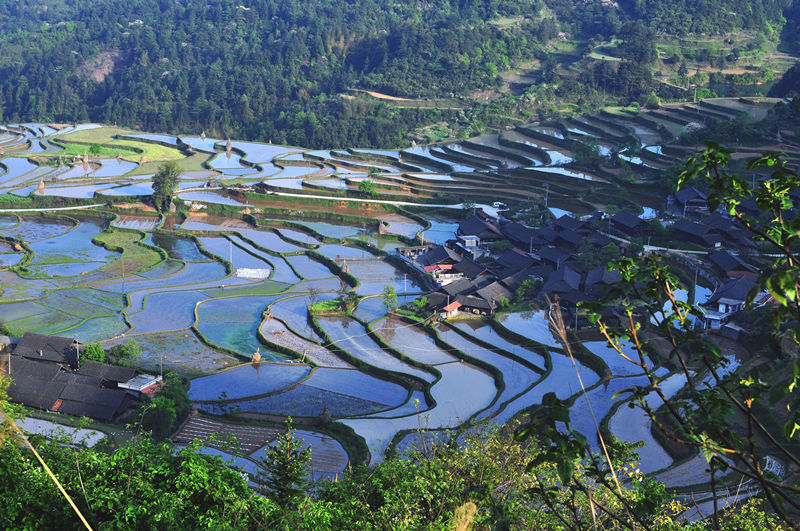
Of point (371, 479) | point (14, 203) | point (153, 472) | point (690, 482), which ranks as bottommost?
point (14, 203)

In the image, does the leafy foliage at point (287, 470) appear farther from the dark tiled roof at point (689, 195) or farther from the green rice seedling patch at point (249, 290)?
the dark tiled roof at point (689, 195)

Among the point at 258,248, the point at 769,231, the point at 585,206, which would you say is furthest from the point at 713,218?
the point at 769,231

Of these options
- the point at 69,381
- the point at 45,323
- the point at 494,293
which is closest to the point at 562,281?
the point at 494,293

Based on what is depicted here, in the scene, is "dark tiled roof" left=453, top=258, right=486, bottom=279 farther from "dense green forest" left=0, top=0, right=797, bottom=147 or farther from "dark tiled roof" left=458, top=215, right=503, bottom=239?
"dense green forest" left=0, top=0, right=797, bottom=147

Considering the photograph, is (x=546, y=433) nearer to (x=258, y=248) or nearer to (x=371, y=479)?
(x=371, y=479)

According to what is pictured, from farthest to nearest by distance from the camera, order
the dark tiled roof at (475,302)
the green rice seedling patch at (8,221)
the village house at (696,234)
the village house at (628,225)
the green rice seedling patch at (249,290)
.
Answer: the green rice seedling patch at (8,221), the village house at (628,225), the village house at (696,234), the green rice seedling patch at (249,290), the dark tiled roof at (475,302)

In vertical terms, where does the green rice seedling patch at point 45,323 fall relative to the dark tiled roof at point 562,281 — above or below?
below

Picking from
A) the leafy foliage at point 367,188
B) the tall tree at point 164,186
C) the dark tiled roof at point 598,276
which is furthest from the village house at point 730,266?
the tall tree at point 164,186
